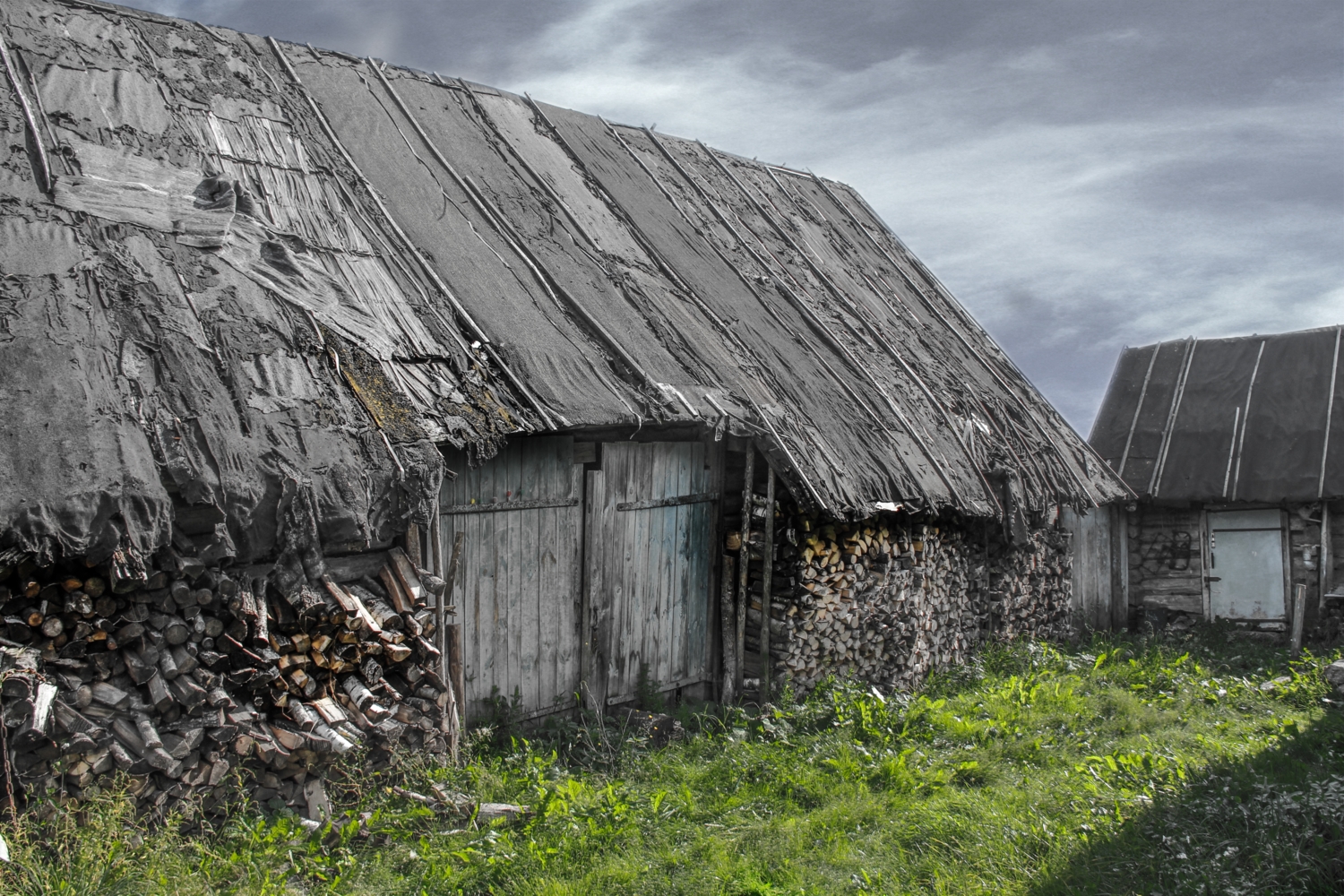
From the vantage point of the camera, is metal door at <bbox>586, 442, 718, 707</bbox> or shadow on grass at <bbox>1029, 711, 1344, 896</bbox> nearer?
shadow on grass at <bbox>1029, 711, 1344, 896</bbox>

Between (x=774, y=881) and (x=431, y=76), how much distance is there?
27.5 ft

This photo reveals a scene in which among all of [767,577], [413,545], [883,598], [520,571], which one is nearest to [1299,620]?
[883,598]

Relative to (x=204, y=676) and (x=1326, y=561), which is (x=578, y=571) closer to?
(x=204, y=676)

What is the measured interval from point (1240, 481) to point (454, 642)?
33.6ft

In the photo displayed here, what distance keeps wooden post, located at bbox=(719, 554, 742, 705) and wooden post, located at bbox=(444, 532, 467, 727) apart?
7.86 ft

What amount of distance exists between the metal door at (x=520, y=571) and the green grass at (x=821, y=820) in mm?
347

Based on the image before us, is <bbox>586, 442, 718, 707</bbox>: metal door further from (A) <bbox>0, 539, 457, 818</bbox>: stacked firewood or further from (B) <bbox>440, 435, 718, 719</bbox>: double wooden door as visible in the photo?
(A) <bbox>0, 539, 457, 818</bbox>: stacked firewood

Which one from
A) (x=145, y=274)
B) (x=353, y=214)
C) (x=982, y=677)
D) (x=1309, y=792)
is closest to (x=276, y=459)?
(x=145, y=274)

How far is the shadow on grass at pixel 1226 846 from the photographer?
13.7 feet

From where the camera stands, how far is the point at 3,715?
4.03m

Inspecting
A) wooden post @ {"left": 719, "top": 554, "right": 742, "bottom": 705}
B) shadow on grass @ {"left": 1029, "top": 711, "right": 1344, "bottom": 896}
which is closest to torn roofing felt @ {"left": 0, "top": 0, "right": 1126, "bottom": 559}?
wooden post @ {"left": 719, "top": 554, "right": 742, "bottom": 705}

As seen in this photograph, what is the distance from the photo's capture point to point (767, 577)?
7.49 meters

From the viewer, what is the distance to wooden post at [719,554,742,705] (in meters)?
7.62

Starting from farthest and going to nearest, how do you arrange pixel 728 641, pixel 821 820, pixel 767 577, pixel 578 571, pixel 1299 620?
pixel 1299 620, pixel 728 641, pixel 767 577, pixel 578 571, pixel 821 820
